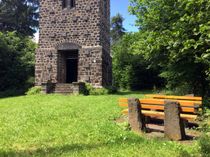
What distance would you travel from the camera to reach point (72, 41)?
A: 22781mm

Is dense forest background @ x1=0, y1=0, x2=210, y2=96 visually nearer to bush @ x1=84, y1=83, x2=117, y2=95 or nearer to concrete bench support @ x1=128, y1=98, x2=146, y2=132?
concrete bench support @ x1=128, y1=98, x2=146, y2=132

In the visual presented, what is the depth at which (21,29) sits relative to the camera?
45.7 m

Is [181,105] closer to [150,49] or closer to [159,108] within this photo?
[159,108]

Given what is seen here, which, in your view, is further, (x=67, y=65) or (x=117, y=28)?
(x=117, y=28)

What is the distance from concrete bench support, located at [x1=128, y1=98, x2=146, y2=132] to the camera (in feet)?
26.3

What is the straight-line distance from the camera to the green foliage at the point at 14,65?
85.6ft

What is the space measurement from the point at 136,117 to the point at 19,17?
1568 inches

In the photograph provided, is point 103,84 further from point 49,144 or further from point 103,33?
point 49,144

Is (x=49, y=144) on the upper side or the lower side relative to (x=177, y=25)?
lower

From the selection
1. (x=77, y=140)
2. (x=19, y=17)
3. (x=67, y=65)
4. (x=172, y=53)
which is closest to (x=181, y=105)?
(x=77, y=140)

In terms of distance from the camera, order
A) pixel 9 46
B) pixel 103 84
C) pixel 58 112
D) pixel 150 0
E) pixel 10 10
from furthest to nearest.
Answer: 1. pixel 10 10
2. pixel 9 46
3. pixel 103 84
4. pixel 150 0
5. pixel 58 112

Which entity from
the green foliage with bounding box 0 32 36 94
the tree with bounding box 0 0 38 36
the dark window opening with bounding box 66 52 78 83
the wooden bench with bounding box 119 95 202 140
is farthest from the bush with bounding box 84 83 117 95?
the tree with bounding box 0 0 38 36

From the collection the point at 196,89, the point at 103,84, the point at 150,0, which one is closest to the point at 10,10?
the point at 103,84

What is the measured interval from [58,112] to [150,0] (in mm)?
9163
